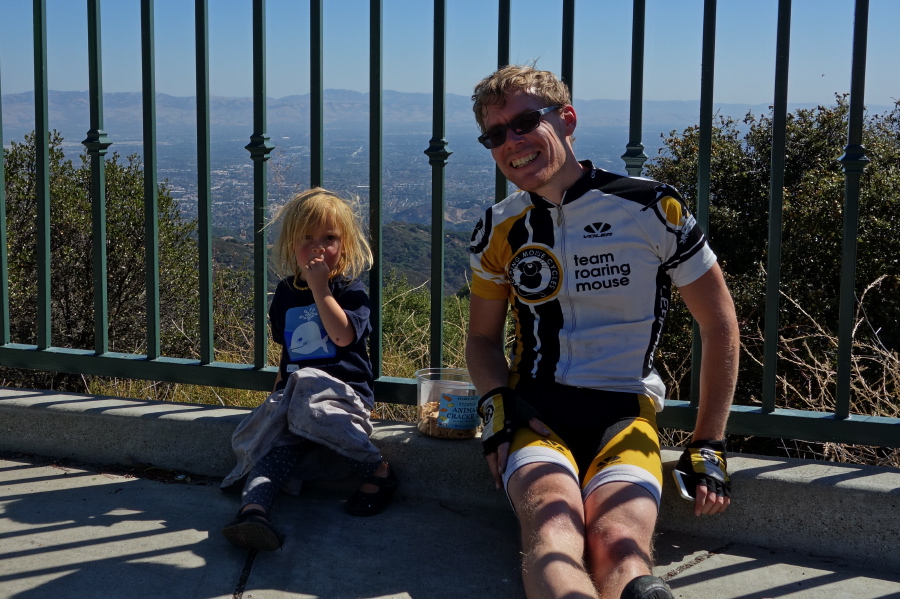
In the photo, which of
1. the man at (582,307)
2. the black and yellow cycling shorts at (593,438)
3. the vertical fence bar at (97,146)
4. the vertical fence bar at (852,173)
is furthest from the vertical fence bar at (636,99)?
the vertical fence bar at (97,146)

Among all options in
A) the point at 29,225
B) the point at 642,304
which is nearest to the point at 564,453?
the point at 642,304

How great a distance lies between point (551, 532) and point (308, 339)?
123cm

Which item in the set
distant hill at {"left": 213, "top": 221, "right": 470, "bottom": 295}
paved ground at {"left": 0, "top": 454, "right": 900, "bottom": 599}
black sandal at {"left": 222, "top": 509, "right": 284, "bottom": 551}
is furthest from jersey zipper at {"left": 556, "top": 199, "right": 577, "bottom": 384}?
distant hill at {"left": 213, "top": 221, "right": 470, "bottom": 295}

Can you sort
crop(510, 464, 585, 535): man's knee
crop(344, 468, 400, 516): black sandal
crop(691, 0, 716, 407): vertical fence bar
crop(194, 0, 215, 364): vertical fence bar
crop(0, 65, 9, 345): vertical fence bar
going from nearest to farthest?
crop(510, 464, 585, 535): man's knee < crop(691, 0, 716, 407): vertical fence bar < crop(344, 468, 400, 516): black sandal < crop(194, 0, 215, 364): vertical fence bar < crop(0, 65, 9, 345): vertical fence bar

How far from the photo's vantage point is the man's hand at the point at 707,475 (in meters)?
2.40

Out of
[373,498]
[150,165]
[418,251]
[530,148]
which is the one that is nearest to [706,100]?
[530,148]

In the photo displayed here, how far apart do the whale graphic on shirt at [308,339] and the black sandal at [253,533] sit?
2.14 ft

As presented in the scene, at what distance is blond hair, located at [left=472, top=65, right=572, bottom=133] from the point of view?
2.59 m

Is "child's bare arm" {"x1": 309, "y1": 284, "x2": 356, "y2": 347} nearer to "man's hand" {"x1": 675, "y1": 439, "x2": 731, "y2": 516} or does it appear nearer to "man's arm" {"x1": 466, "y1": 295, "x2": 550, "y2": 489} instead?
"man's arm" {"x1": 466, "y1": 295, "x2": 550, "y2": 489}

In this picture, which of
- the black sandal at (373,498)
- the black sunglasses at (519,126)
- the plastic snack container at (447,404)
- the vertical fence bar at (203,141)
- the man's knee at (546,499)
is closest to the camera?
the man's knee at (546,499)

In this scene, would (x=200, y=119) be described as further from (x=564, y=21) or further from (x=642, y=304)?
(x=642, y=304)

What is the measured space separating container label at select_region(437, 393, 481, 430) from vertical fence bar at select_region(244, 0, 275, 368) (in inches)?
32.0

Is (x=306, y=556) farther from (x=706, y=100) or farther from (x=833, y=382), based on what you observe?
(x=833, y=382)

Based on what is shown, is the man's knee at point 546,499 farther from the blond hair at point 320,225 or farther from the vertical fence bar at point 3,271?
the vertical fence bar at point 3,271
